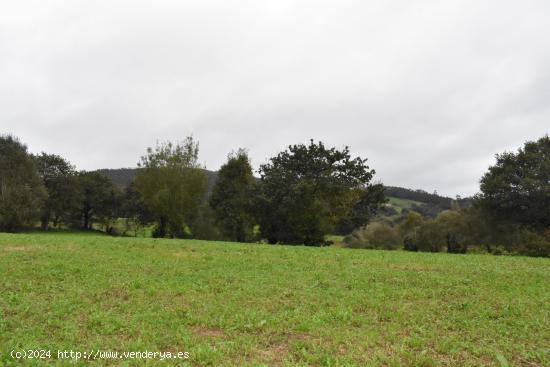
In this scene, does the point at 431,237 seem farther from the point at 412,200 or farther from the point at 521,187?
the point at 412,200

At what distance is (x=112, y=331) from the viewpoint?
28.9 ft

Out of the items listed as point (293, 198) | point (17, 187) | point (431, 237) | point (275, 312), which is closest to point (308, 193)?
point (293, 198)

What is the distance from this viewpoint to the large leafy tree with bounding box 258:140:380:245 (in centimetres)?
4544

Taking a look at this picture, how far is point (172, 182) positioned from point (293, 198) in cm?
1560

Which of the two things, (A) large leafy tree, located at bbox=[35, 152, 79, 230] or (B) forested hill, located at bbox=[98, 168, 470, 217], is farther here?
(B) forested hill, located at bbox=[98, 168, 470, 217]

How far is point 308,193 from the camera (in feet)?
149

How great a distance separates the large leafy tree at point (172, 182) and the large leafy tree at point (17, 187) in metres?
18.6

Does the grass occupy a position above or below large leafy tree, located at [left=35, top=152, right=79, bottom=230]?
below

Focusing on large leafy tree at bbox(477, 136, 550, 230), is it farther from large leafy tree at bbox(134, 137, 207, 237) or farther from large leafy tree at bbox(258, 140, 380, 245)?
large leafy tree at bbox(134, 137, 207, 237)

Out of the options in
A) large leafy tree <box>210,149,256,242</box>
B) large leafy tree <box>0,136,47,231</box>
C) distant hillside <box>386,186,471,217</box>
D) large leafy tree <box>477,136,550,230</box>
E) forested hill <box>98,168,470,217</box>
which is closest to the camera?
large leafy tree <box>477,136,550,230</box>

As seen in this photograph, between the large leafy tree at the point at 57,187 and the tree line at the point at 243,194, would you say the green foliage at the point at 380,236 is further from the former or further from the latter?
the large leafy tree at the point at 57,187

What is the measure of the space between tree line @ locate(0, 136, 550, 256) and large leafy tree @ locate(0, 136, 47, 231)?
12cm

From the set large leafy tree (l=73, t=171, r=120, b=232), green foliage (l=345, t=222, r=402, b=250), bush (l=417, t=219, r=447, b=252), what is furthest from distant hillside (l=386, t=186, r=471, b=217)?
large leafy tree (l=73, t=171, r=120, b=232)

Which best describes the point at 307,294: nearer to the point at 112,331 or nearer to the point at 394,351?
the point at 394,351
